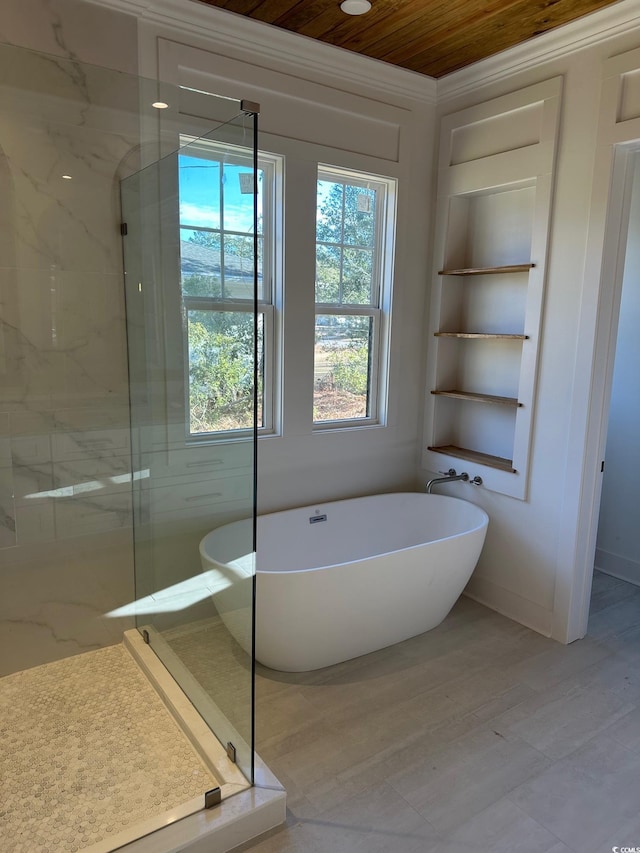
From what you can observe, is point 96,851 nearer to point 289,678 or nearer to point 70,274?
point 289,678

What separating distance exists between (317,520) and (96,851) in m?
1.77

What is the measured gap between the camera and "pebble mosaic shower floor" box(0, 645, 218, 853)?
175 cm

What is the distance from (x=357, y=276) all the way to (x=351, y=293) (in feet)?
0.35

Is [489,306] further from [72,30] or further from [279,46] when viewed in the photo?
[72,30]

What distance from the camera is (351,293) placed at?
331 cm

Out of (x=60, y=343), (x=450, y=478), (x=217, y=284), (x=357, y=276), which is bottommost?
(x=450, y=478)

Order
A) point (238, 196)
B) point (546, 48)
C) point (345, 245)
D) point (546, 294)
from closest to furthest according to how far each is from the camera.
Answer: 1. point (238, 196)
2. point (546, 48)
3. point (546, 294)
4. point (345, 245)

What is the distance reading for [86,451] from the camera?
252cm

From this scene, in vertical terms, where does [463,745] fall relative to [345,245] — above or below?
below

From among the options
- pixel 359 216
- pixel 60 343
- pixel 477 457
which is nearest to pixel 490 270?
pixel 359 216

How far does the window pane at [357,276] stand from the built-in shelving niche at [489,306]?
0.40 m

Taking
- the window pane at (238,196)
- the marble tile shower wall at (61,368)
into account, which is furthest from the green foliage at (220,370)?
the marble tile shower wall at (61,368)

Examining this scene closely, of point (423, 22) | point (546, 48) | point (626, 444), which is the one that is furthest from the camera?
point (626, 444)

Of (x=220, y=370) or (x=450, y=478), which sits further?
(x=450, y=478)
